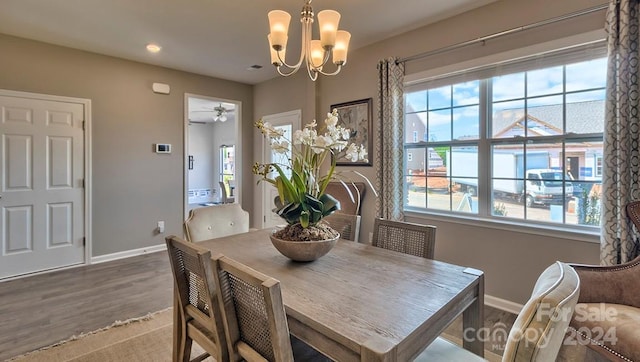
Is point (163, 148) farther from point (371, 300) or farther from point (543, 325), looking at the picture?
point (543, 325)

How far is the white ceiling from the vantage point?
2701mm

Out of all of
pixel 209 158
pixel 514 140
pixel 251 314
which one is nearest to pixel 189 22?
pixel 251 314

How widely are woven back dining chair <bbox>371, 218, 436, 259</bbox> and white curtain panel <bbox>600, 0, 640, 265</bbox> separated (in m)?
1.30

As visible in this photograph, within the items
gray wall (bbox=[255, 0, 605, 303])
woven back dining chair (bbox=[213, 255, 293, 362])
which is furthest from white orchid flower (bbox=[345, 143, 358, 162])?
gray wall (bbox=[255, 0, 605, 303])

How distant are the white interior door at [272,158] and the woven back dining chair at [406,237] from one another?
9.82ft

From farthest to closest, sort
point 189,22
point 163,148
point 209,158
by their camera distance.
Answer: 1. point 209,158
2. point 163,148
3. point 189,22

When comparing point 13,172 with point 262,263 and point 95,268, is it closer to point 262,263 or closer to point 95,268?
point 95,268

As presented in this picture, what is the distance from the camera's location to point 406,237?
193 cm

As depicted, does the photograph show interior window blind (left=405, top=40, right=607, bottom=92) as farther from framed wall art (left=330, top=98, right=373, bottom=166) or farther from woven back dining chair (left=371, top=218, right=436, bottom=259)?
woven back dining chair (left=371, top=218, right=436, bottom=259)

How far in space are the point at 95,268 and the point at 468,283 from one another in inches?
164

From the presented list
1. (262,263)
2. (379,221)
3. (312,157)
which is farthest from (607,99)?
(262,263)

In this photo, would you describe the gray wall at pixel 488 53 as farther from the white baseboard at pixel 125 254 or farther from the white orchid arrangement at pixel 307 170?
the white baseboard at pixel 125 254

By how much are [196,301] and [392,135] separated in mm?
2438

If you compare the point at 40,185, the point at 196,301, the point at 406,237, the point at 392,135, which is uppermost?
the point at 392,135
